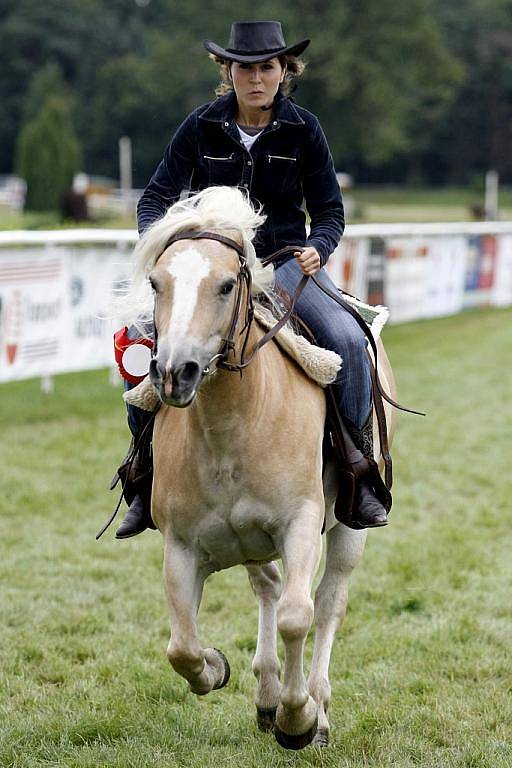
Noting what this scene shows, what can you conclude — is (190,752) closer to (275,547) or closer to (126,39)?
(275,547)

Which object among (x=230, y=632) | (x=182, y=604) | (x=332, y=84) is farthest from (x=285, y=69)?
(x=332, y=84)

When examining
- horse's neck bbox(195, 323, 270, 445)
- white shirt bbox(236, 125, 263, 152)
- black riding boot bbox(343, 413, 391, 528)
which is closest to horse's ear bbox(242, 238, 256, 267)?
horse's neck bbox(195, 323, 270, 445)

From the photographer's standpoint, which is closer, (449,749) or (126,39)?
(449,749)

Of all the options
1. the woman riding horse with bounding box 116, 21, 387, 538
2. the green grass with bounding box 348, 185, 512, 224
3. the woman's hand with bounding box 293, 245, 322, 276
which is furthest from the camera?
the green grass with bounding box 348, 185, 512, 224

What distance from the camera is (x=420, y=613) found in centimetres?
607

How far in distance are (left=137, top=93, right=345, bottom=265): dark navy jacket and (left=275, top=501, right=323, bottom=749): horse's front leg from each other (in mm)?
1144

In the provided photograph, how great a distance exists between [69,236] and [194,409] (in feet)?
25.3

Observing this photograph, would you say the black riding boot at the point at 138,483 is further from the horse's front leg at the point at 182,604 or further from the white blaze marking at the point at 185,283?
the white blaze marking at the point at 185,283

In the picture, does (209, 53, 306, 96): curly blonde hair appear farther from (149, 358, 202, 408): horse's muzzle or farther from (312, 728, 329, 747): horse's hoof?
(312, 728, 329, 747): horse's hoof

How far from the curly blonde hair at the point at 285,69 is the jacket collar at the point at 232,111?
13cm

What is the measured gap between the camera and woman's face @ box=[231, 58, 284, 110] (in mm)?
4266

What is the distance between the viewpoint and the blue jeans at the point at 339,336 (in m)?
4.41

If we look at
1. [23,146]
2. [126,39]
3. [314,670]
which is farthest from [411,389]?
[126,39]

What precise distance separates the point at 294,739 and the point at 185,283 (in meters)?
1.77
